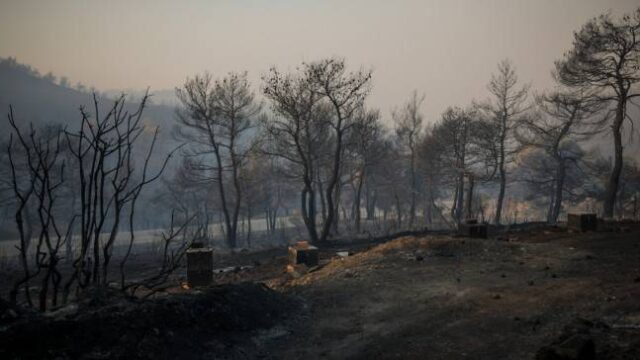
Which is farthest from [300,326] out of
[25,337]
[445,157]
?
[445,157]

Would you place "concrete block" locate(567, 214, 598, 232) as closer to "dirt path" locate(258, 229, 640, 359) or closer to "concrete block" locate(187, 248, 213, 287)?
"dirt path" locate(258, 229, 640, 359)

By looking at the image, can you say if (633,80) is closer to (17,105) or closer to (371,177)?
(371,177)

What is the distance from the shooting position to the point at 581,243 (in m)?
12.7

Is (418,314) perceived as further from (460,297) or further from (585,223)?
(585,223)

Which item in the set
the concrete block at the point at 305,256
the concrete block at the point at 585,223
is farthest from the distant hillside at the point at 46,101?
the concrete block at the point at 585,223

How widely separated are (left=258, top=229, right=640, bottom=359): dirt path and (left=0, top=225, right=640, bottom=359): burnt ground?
22 millimetres

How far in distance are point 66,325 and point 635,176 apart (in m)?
40.2

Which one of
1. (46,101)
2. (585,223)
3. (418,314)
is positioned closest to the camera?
(418,314)

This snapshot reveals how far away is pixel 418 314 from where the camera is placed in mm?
7820

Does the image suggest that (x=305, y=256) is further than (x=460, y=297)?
Yes

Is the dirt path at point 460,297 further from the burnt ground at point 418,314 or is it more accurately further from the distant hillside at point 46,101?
the distant hillside at point 46,101

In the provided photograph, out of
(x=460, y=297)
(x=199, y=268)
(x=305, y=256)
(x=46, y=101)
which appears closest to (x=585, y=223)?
(x=460, y=297)

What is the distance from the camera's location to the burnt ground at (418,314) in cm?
577

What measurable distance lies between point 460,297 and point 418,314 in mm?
1083
